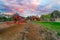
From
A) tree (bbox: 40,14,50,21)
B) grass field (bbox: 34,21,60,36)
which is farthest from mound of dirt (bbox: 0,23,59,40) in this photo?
tree (bbox: 40,14,50,21)

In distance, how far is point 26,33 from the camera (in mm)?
2717

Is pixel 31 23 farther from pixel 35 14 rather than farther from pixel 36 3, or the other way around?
pixel 36 3

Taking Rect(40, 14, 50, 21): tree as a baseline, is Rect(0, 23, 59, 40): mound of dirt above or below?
below

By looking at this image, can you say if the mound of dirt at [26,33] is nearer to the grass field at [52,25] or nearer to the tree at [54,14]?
the grass field at [52,25]

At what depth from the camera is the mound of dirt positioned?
2615 millimetres

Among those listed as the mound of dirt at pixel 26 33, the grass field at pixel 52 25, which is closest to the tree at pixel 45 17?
the grass field at pixel 52 25

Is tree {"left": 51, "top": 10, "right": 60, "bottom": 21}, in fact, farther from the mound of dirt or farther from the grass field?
the mound of dirt

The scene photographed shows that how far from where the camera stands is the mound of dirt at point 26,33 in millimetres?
2615

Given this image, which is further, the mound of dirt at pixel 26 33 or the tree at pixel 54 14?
the tree at pixel 54 14

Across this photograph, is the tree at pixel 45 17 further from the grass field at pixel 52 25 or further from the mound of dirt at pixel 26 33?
the mound of dirt at pixel 26 33

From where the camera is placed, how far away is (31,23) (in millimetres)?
3100

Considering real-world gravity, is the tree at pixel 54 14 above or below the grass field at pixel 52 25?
above

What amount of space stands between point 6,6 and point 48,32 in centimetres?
92

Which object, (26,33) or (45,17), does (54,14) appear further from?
(26,33)
